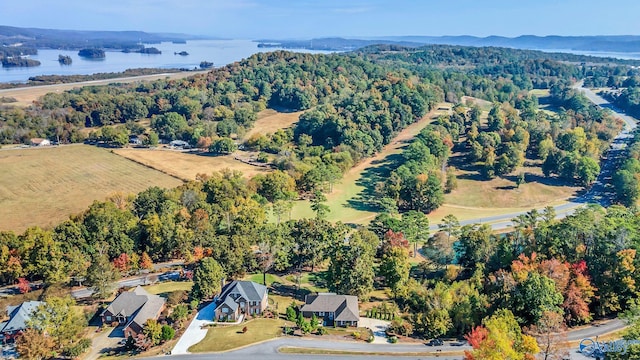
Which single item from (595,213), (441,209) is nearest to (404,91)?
(441,209)

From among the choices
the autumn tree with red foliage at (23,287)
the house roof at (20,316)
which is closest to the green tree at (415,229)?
the house roof at (20,316)

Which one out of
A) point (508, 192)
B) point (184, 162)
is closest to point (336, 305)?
point (508, 192)

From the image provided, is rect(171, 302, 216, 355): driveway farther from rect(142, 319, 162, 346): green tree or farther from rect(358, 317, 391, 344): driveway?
rect(358, 317, 391, 344): driveway

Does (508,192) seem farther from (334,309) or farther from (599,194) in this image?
(334,309)

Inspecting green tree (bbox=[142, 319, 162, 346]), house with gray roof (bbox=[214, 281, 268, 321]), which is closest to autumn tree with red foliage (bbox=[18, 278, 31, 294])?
green tree (bbox=[142, 319, 162, 346])

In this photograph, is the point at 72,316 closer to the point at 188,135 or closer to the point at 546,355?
the point at 546,355

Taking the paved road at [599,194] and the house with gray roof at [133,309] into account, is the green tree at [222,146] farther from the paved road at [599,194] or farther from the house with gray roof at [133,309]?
the house with gray roof at [133,309]

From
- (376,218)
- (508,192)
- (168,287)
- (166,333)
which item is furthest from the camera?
(508,192)
